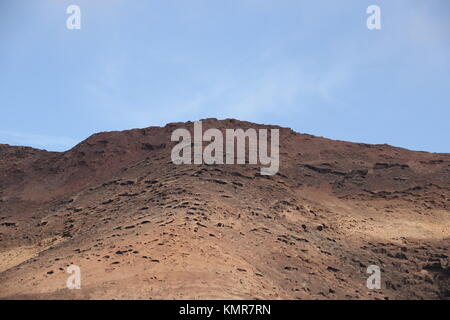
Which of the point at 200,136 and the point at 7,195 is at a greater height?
the point at 200,136

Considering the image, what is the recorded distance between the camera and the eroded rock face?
1190 centimetres

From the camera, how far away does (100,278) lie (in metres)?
11.4

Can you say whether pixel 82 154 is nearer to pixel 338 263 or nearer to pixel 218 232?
pixel 218 232

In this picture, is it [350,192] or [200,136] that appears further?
[200,136]

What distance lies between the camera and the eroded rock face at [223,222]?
1190 cm

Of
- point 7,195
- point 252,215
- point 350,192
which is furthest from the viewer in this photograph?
point 7,195

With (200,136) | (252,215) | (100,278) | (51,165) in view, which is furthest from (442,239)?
(51,165)

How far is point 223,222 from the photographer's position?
51.0 ft
